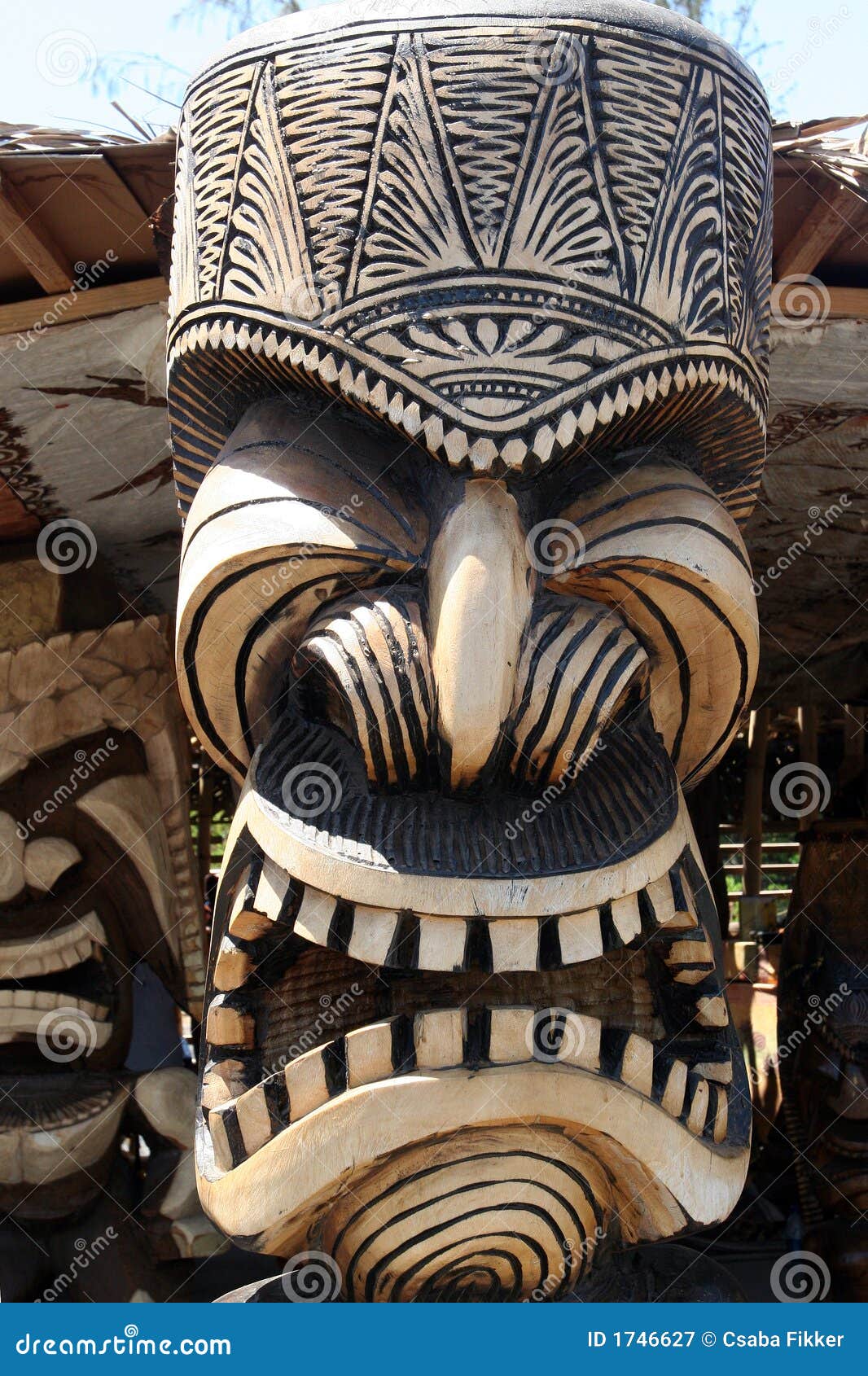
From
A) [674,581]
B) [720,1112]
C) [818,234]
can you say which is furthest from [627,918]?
[818,234]

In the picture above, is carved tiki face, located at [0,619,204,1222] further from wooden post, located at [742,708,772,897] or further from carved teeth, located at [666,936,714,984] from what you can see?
wooden post, located at [742,708,772,897]

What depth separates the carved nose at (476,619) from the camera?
1.26m

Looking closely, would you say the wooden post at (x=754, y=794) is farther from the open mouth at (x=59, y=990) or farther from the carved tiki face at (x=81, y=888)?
the open mouth at (x=59, y=990)

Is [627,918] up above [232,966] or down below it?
above

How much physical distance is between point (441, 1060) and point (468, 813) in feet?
0.85

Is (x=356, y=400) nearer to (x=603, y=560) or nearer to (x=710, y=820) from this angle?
(x=603, y=560)

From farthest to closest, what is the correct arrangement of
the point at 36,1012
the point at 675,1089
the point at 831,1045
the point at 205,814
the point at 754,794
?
the point at 205,814 < the point at 754,794 < the point at 831,1045 < the point at 36,1012 < the point at 675,1089

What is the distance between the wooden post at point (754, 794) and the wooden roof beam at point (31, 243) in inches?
103

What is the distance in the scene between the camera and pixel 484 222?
133cm

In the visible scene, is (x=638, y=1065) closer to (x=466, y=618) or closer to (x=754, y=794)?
(x=466, y=618)

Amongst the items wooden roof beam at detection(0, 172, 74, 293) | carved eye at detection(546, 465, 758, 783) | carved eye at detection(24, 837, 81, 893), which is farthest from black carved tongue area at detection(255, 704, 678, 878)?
carved eye at detection(24, 837, 81, 893)

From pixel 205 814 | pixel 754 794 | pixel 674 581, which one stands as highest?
pixel 674 581

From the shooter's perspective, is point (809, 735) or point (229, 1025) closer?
point (229, 1025)

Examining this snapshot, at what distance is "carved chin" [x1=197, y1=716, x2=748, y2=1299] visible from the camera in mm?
1246
